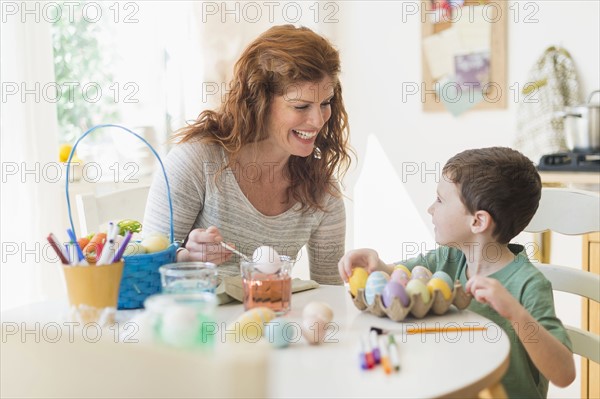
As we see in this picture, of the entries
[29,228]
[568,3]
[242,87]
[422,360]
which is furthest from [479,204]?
[568,3]

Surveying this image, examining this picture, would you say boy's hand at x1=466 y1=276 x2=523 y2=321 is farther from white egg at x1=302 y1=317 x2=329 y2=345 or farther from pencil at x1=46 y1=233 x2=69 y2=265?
pencil at x1=46 y1=233 x2=69 y2=265

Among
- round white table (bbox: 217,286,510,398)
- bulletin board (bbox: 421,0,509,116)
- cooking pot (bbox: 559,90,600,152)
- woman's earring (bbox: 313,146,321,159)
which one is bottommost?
round white table (bbox: 217,286,510,398)

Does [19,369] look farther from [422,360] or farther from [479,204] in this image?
[479,204]

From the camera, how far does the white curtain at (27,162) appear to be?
2598mm

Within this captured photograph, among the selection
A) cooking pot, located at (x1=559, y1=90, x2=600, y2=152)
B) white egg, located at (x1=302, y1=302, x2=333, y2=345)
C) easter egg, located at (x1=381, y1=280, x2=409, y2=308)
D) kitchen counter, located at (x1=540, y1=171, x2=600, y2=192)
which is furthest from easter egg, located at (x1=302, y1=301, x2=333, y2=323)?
cooking pot, located at (x1=559, y1=90, x2=600, y2=152)

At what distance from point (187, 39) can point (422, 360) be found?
8.02 ft

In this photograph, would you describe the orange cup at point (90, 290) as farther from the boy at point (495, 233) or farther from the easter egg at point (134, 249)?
the boy at point (495, 233)

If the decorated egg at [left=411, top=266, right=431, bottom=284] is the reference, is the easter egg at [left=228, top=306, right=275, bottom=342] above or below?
below

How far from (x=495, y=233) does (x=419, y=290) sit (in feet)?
1.00

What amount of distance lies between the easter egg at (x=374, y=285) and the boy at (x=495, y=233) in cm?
14

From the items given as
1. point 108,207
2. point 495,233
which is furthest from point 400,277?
point 108,207

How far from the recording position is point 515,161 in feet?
5.16

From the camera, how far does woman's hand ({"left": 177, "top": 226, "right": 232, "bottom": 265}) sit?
1.58 meters

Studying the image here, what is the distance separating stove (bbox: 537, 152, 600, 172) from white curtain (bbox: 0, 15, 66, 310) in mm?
1750
